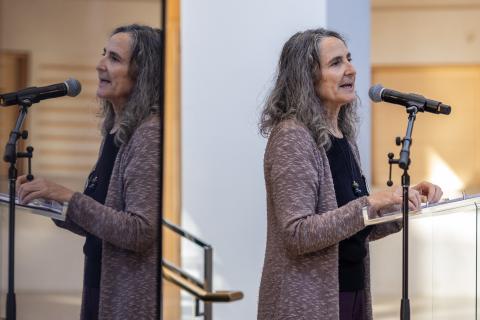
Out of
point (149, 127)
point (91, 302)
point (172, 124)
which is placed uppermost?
point (172, 124)

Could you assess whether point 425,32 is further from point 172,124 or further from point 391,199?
point 391,199

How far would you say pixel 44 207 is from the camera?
1589mm

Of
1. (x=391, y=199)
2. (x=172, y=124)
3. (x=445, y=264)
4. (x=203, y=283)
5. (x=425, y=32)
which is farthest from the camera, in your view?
(x=425, y=32)

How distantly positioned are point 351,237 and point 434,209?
220mm

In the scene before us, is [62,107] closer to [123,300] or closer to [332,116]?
[123,300]

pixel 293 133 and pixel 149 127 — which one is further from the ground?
pixel 293 133

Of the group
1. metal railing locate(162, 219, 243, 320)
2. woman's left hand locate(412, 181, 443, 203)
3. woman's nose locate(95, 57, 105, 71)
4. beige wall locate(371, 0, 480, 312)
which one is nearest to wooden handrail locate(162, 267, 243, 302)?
metal railing locate(162, 219, 243, 320)

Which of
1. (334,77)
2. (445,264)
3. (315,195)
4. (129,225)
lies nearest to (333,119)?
(334,77)

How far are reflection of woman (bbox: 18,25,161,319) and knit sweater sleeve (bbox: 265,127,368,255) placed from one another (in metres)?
0.74

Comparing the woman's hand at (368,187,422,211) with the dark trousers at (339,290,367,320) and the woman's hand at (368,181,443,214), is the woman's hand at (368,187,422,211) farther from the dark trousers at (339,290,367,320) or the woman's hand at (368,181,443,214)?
the dark trousers at (339,290,367,320)

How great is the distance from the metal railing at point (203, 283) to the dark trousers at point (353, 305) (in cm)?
45

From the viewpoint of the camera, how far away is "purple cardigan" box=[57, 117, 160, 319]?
1.56 meters

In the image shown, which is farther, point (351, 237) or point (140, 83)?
point (351, 237)

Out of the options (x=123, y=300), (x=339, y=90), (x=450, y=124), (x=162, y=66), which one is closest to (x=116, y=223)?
(x=123, y=300)
